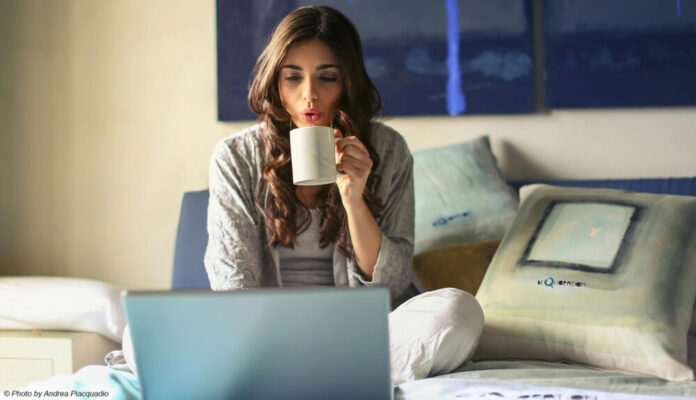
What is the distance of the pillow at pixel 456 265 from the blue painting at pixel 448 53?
69 cm

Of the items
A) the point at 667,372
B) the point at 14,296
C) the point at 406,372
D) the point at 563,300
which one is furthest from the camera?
the point at 14,296

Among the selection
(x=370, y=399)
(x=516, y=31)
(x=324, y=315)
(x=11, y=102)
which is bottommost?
(x=370, y=399)

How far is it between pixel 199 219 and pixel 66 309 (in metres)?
0.51

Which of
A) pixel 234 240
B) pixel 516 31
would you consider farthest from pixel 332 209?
pixel 516 31

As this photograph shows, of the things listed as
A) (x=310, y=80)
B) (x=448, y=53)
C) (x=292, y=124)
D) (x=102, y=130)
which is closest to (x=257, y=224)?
(x=292, y=124)

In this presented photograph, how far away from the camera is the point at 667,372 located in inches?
53.0

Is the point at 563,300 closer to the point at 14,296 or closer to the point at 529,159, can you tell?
the point at 529,159

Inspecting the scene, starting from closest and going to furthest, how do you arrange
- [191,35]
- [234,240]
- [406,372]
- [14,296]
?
[406,372] → [234,240] → [14,296] → [191,35]

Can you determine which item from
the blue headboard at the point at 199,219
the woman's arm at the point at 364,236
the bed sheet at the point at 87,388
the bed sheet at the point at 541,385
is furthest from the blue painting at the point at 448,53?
the bed sheet at the point at 87,388

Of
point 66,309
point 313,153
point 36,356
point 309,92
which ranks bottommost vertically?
point 36,356

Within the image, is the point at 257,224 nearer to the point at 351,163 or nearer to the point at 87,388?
the point at 351,163

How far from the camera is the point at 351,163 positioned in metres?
1.54

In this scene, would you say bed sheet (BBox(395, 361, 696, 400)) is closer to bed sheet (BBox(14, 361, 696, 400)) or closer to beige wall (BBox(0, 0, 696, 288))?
bed sheet (BBox(14, 361, 696, 400))

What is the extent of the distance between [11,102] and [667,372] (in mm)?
2490
